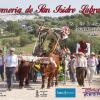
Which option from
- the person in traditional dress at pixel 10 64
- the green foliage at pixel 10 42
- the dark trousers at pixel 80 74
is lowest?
the dark trousers at pixel 80 74

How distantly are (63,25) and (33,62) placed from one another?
93.9 inches

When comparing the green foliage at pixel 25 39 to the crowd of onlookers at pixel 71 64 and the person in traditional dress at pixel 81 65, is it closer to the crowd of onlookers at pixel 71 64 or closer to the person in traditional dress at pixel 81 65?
the crowd of onlookers at pixel 71 64

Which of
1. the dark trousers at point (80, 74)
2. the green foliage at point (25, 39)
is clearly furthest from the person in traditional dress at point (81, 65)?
the green foliage at point (25, 39)

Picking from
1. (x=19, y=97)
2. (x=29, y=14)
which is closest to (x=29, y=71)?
(x=29, y=14)

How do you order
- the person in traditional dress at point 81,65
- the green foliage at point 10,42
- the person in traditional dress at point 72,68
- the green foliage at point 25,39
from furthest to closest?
the person in traditional dress at point 72,68
the green foliage at point 10,42
the green foliage at point 25,39
the person in traditional dress at point 81,65

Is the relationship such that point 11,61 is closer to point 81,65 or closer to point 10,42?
point 81,65

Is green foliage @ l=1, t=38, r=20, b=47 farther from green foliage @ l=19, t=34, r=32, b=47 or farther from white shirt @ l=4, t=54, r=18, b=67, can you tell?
white shirt @ l=4, t=54, r=18, b=67

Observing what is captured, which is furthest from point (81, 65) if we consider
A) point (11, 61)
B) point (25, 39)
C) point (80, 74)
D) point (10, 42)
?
A: point (10, 42)

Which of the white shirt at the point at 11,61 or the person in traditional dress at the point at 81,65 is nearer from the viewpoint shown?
the white shirt at the point at 11,61

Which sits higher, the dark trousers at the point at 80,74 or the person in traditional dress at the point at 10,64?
the person in traditional dress at the point at 10,64

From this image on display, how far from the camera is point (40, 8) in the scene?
1848 cm

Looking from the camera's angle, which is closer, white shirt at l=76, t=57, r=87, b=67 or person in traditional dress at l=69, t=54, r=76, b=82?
white shirt at l=76, t=57, r=87, b=67

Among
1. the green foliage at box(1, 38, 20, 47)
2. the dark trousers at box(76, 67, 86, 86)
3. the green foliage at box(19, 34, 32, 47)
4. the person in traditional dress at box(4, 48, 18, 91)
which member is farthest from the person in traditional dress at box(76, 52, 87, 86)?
the green foliage at box(1, 38, 20, 47)

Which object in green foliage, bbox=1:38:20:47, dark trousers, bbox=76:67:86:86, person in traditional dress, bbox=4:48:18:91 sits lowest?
dark trousers, bbox=76:67:86:86
